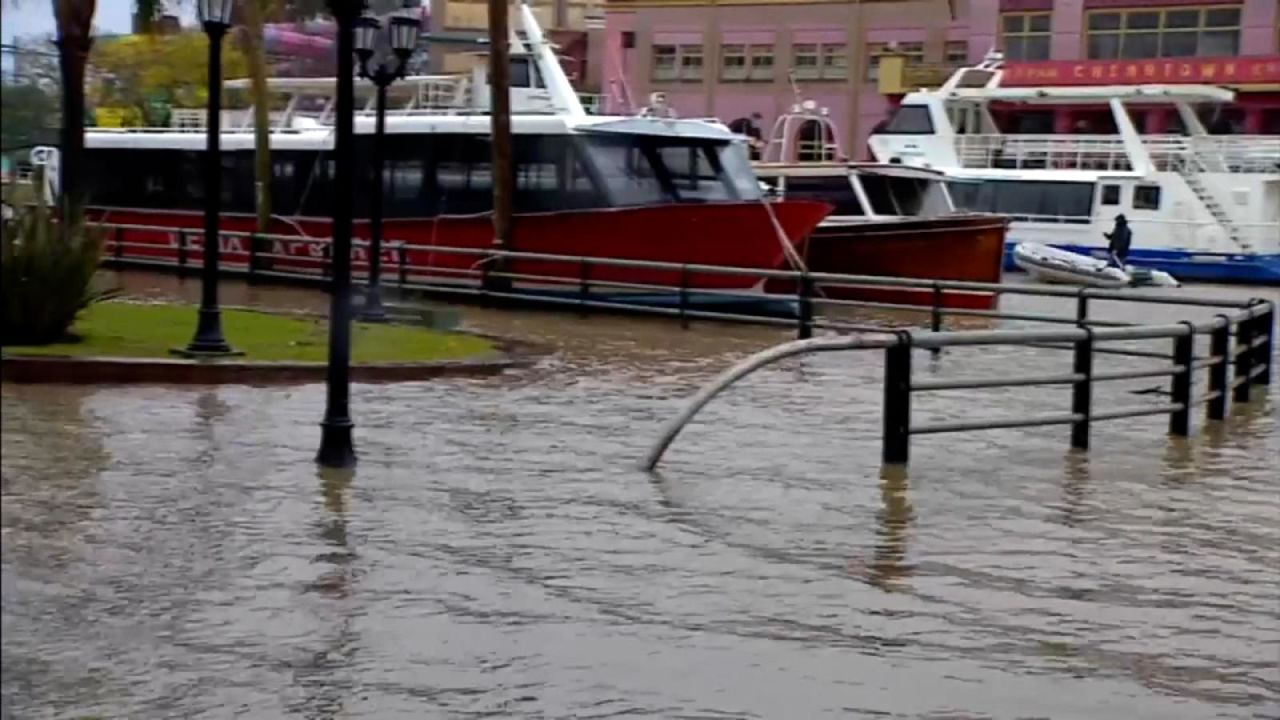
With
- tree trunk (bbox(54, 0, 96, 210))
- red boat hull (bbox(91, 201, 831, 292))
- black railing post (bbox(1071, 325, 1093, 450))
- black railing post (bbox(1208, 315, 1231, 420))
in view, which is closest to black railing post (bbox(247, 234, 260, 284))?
red boat hull (bbox(91, 201, 831, 292))

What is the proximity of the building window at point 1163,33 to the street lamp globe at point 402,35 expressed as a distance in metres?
23.3

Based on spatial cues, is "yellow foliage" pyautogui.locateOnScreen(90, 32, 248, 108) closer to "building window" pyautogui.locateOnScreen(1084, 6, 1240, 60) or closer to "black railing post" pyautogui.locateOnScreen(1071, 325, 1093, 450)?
"building window" pyautogui.locateOnScreen(1084, 6, 1240, 60)

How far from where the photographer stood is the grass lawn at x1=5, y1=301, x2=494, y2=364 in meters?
16.3

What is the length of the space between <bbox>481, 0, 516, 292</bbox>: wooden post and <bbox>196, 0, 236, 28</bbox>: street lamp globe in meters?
11.7

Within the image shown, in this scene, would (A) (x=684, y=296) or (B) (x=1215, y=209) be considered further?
(B) (x=1215, y=209)

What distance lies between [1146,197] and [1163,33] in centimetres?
727

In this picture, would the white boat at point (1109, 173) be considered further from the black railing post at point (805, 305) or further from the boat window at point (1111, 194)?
the black railing post at point (805, 305)

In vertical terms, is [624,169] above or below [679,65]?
below

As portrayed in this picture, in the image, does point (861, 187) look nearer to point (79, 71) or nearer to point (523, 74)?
point (523, 74)

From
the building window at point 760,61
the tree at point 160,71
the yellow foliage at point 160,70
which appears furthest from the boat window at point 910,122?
Answer: the tree at point 160,71

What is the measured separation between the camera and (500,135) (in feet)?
91.4

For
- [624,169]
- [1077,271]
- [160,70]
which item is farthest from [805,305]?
[160,70]

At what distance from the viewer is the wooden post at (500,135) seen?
27.6 m

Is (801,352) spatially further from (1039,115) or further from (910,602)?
(1039,115)
